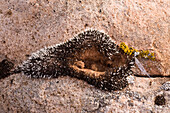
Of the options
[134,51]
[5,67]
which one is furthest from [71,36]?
[5,67]

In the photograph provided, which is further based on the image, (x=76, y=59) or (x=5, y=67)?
(x=5, y=67)

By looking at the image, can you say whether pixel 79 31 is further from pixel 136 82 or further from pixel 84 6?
pixel 136 82

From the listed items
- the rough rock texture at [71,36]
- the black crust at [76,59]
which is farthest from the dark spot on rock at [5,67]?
the black crust at [76,59]

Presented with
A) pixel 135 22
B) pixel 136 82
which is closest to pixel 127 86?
pixel 136 82

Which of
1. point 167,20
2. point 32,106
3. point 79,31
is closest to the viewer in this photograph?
point 32,106

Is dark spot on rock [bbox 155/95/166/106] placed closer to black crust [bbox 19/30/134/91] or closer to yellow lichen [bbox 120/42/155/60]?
black crust [bbox 19/30/134/91]

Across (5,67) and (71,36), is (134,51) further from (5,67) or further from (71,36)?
(5,67)
